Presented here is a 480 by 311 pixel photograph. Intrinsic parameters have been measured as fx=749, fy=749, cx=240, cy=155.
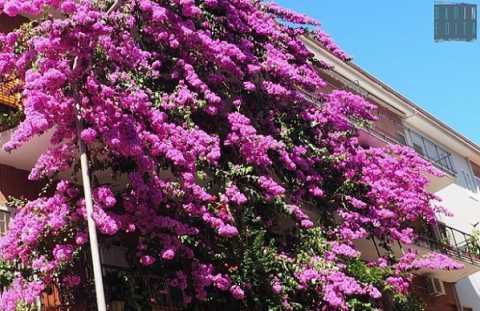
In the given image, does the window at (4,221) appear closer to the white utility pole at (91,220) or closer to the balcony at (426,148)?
the white utility pole at (91,220)

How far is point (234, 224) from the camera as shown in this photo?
44.6ft

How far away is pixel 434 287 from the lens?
860 inches

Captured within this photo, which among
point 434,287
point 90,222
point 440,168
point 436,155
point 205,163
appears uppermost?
point 436,155

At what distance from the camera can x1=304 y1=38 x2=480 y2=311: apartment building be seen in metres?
22.0

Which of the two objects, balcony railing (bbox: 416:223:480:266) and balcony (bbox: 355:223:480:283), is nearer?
balcony (bbox: 355:223:480:283)

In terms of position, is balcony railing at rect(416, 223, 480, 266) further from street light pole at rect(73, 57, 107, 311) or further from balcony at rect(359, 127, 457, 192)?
street light pole at rect(73, 57, 107, 311)

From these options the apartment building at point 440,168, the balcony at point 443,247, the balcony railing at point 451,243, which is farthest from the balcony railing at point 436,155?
the balcony at point 443,247

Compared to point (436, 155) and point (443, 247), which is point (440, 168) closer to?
point (436, 155)

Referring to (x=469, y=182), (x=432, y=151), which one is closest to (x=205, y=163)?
(x=432, y=151)

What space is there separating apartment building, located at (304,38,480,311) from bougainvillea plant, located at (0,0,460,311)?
7.27ft

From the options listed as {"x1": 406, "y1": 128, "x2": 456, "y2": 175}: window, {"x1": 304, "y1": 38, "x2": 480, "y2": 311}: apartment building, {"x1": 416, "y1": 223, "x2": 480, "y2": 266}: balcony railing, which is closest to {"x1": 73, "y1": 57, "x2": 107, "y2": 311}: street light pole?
{"x1": 304, "y1": 38, "x2": 480, "y2": 311}: apartment building

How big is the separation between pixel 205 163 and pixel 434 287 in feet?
36.1

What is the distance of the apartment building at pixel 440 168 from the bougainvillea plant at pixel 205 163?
7.27 feet

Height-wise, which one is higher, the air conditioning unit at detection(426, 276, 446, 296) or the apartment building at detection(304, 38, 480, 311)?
the apartment building at detection(304, 38, 480, 311)
